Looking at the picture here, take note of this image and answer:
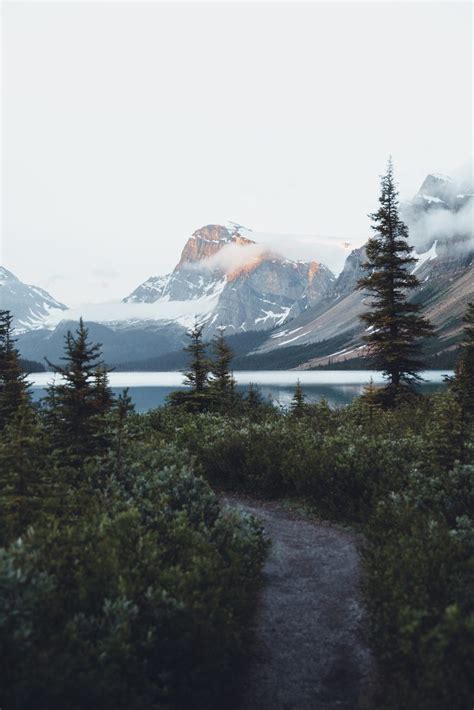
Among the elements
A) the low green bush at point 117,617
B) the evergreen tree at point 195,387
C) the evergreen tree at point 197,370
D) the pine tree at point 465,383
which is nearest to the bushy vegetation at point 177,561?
the low green bush at point 117,617

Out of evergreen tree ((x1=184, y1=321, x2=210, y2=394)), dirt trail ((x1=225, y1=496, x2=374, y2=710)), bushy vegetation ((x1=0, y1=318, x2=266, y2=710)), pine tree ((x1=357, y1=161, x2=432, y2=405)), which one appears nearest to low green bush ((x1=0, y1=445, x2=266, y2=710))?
bushy vegetation ((x1=0, y1=318, x2=266, y2=710))

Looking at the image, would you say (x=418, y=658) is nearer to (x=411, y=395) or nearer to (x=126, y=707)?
(x=126, y=707)

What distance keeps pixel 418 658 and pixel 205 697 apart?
7.27ft

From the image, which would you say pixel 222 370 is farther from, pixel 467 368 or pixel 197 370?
pixel 467 368

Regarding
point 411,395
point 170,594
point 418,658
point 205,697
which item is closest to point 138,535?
point 170,594

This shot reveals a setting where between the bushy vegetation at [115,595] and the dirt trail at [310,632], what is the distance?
0.43 m

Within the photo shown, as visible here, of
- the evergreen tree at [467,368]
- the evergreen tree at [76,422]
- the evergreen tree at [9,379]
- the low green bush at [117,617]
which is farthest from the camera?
the evergreen tree at [9,379]

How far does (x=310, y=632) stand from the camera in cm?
754

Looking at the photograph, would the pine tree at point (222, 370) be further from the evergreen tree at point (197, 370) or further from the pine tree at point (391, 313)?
the pine tree at point (391, 313)

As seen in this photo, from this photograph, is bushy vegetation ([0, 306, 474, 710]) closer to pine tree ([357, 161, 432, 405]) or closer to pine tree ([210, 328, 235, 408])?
pine tree ([357, 161, 432, 405])

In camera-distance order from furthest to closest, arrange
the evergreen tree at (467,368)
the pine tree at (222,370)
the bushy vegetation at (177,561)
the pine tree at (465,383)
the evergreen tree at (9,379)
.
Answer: the pine tree at (222,370) < the evergreen tree at (9,379) < the evergreen tree at (467,368) < the pine tree at (465,383) < the bushy vegetation at (177,561)

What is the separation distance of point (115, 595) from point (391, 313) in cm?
2130

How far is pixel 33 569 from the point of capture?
593 centimetres

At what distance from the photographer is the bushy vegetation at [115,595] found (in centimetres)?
496
